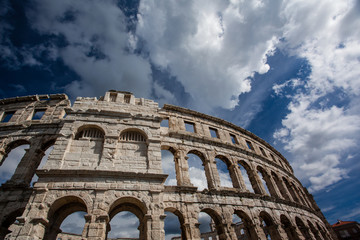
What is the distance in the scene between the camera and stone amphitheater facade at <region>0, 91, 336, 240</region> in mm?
7201

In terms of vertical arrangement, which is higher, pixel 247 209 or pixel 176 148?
pixel 176 148

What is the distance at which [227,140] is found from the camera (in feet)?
52.6

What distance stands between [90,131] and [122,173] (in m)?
3.41

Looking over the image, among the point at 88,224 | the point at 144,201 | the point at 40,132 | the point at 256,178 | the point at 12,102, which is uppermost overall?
the point at 12,102

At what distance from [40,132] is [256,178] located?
16561 mm

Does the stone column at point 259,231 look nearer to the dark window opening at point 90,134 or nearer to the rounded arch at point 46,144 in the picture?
the dark window opening at point 90,134

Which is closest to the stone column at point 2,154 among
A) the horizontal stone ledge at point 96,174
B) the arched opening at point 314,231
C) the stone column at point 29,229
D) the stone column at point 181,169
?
the horizontal stone ledge at point 96,174

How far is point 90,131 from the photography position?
967cm

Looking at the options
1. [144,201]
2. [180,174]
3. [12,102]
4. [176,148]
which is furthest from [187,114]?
[12,102]

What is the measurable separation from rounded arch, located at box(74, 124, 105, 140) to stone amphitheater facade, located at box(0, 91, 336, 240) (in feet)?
0.19

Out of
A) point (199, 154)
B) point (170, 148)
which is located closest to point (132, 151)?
point (170, 148)

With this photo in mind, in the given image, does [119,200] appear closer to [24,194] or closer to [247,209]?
[24,194]

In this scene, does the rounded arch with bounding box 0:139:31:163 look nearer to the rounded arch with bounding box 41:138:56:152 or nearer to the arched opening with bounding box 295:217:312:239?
the rounded arch with bounding box 41:138:56:152

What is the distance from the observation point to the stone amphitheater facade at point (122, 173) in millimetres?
7201
